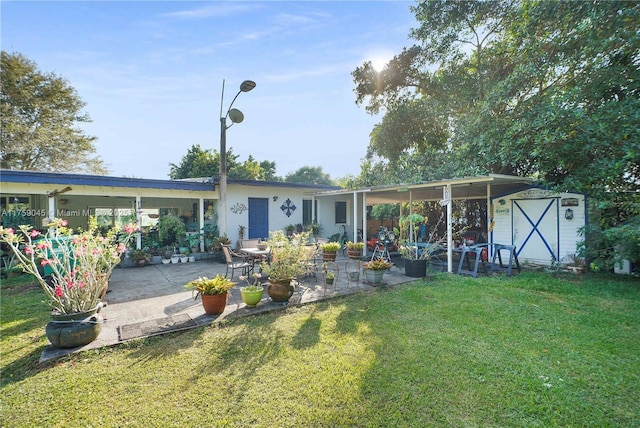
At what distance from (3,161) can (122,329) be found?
18.6m

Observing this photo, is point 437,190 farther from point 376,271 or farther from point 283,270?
point 283,270

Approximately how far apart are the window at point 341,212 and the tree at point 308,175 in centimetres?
2864

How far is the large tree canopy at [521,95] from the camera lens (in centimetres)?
628

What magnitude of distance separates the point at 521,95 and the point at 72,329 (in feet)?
36.7

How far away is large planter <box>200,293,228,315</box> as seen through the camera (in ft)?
13.8

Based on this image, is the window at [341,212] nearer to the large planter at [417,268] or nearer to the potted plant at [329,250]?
the potted plant at [329,250]

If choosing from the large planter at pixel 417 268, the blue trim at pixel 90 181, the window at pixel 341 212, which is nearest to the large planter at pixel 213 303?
the large planter at pixel 417 268

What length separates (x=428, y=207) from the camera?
1339cm

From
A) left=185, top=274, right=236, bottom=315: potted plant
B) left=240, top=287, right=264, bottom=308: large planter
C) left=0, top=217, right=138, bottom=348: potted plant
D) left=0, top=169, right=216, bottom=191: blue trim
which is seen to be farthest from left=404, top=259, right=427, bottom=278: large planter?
left=0, top=169, right=216, bottom=191: blue trim

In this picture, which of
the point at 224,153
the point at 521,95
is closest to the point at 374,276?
the point at 224,153

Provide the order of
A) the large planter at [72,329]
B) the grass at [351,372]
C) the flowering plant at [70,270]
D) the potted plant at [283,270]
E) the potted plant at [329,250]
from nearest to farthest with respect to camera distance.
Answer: the grass at [351,372] → the large planter at [72,329] → the flowering plant at [70,270] → the potted plant at [283,270] → the potted plant at [329,250]

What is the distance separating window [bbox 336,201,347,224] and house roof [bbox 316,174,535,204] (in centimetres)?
170

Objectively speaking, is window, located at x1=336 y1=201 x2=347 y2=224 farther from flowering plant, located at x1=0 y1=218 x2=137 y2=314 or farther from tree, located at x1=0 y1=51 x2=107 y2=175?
tree, located at x1=0 y1=51 x2=107 y2=175

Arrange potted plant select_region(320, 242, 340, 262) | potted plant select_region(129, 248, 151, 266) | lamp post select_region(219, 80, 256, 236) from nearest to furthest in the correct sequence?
potted plant select_region(320, 242, 340, 262)
potted plant select_region(129, 248, 151, 266)
lamp post select_region(219, 80, 256, 236)
